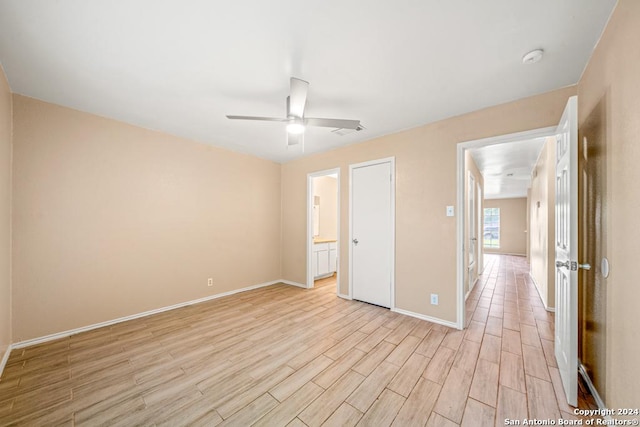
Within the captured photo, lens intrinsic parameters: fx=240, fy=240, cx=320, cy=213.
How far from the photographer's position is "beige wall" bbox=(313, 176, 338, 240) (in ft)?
19.9

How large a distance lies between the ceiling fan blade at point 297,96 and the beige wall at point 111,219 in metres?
2.29

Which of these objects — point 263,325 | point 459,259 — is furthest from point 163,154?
point 459,259

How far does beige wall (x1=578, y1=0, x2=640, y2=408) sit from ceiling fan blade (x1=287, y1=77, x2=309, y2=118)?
1.90 meters

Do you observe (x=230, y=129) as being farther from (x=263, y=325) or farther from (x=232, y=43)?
(x=263, y=325)

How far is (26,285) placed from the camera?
2422 mm

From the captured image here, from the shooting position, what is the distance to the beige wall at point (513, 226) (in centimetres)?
984

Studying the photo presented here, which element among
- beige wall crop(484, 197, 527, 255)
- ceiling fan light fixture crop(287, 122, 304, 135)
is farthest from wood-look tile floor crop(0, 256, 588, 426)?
beige wall crop(484, 197, 527, 255)

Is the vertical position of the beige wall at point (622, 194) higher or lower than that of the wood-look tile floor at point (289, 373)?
higher

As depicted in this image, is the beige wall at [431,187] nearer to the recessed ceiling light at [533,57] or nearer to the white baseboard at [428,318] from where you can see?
the white baseboard at [428,318]

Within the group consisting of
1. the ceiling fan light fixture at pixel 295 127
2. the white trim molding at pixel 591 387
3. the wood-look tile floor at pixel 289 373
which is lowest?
the wood-look tile floor at pixel 289 373

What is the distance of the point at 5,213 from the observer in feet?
7.24

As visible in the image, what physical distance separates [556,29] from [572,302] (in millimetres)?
1795

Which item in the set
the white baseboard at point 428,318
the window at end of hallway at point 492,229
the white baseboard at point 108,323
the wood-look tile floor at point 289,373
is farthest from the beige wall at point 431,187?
the window at end of hallway at point 492,229

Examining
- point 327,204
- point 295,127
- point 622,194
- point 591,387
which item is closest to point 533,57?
point 622,194
